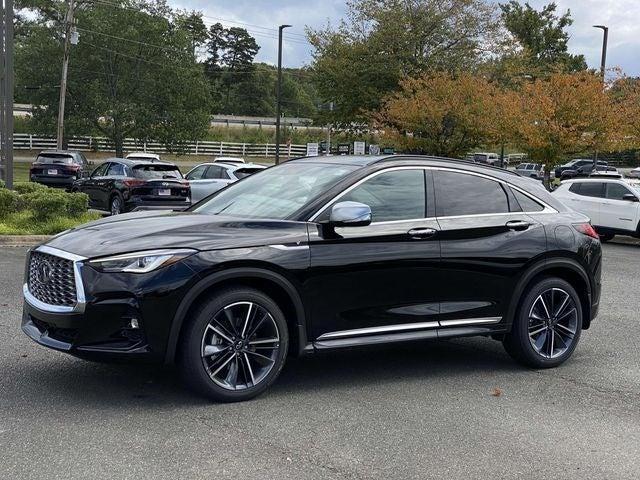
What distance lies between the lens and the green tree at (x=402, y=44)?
34.4 m

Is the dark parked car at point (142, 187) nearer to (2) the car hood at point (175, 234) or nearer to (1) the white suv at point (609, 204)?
(1) the white suv at point (609, 204)

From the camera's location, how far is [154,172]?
1761 centimetres

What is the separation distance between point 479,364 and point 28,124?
42532 mm

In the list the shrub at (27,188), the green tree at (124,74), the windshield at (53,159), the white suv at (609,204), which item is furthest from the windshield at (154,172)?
the green tree at (124,74)

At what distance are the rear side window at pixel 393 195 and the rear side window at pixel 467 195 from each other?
0.18 m

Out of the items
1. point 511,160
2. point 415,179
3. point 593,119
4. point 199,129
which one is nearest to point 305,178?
point 415,179

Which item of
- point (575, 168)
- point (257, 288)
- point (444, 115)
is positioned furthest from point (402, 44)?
point (257, 288)

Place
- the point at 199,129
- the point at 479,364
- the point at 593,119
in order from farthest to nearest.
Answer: the point at 199,129 < the point at 593,119 < the point at 479,364

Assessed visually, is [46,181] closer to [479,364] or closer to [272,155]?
[479,364]

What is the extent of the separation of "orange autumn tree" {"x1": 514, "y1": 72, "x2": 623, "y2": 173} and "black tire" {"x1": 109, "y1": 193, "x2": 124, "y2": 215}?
42.0 feet

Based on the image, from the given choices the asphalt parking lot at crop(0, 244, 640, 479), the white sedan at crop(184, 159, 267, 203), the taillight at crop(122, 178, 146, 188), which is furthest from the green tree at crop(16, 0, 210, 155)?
the asphalt parking lot at crop(0, 244, 640, 479)

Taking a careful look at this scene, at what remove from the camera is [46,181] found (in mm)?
24984

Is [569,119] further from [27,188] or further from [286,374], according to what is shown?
[286,374]

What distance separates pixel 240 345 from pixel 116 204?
13.5 m
